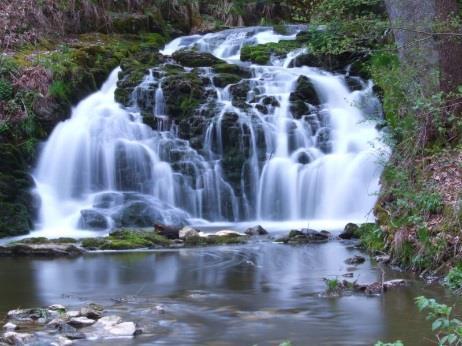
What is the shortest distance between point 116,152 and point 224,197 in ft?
8.96

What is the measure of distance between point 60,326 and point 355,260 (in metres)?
4.94

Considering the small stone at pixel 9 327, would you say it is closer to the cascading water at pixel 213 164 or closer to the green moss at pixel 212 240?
the green moss at pixel 212 240

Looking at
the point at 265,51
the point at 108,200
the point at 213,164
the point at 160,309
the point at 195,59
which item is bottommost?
the point at 160,309

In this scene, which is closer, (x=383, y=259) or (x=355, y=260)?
(x=383, y=259)

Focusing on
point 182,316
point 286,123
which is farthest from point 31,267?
point 286,123

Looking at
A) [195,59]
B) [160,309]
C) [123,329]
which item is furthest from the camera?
[195,59]

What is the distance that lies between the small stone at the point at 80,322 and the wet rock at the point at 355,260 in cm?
452

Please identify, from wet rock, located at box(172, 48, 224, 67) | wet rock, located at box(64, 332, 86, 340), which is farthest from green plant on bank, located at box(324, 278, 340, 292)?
wet rock, located at box(172, 48, 224, 67)

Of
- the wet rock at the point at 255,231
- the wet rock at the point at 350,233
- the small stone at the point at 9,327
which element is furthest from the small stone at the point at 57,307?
the wet rock at the point at 255,231

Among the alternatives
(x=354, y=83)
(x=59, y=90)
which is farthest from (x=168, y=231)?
(x=354, y=83)

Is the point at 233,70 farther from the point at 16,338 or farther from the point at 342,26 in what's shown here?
the point at 16,338

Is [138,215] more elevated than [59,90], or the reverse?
[59,90]

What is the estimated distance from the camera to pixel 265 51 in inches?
871

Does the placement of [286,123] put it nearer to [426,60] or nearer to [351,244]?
[351,244]
